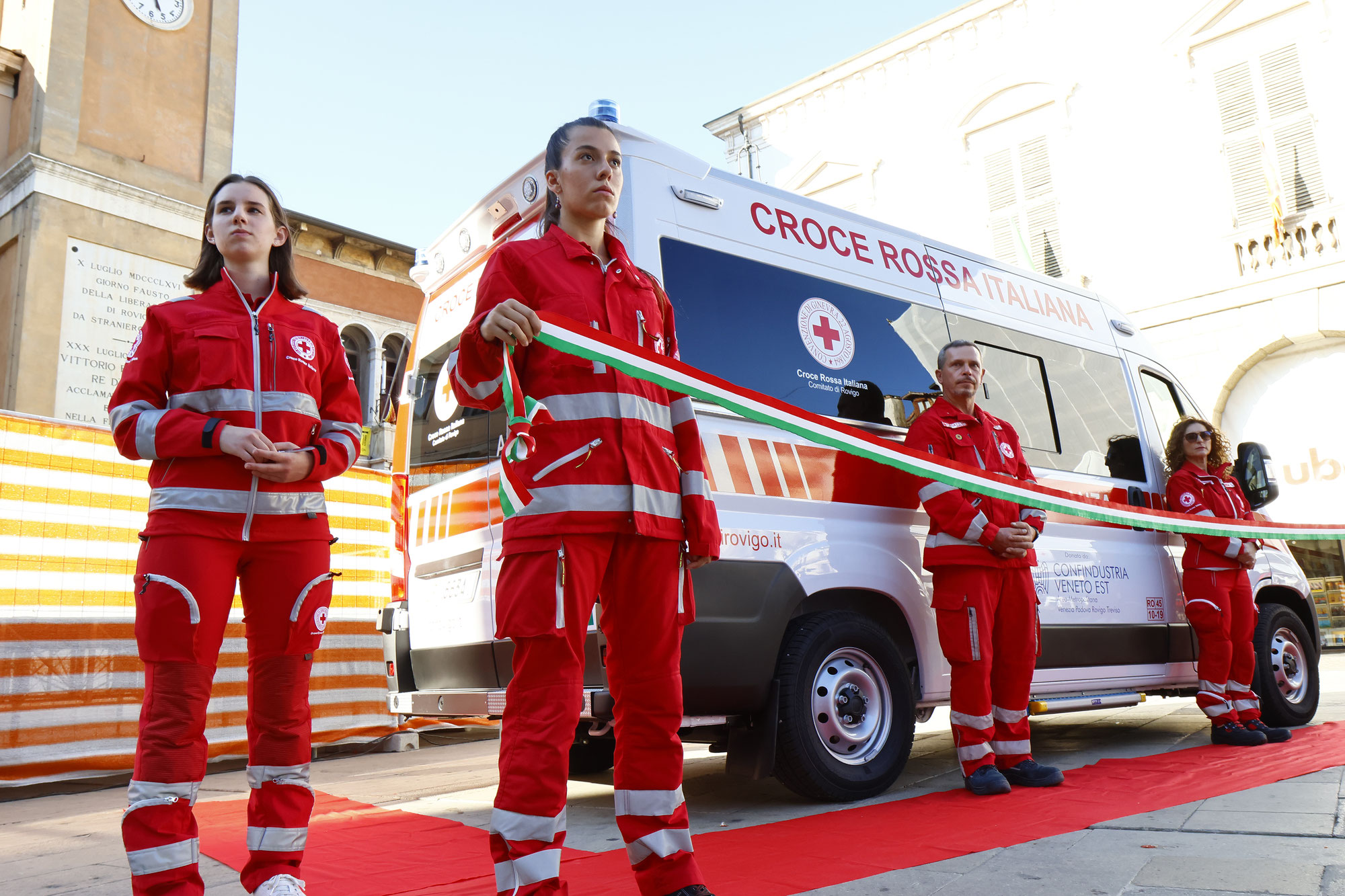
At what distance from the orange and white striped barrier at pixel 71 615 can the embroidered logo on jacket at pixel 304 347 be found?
3.83 meters

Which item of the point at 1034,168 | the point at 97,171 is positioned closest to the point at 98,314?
the point at 97,171

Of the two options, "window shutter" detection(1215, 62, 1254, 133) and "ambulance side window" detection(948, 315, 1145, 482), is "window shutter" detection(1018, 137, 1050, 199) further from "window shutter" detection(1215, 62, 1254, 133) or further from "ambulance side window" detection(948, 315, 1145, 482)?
"ambulance side window" detection(948, 315, 1145, 482)

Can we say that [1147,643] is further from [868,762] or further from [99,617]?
[99,617]

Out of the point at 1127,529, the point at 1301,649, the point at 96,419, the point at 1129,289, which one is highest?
the point at 1129,289

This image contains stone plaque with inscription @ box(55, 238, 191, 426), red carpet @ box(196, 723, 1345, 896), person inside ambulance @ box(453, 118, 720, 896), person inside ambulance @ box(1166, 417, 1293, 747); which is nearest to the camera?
person inside ambulance @ box(453, 118, 720, 896)

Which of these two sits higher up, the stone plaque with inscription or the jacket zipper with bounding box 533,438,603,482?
the stone plaque with inscription

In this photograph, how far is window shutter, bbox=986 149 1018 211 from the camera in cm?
1644

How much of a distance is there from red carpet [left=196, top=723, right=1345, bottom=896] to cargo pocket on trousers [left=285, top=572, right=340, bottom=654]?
2.50 feet

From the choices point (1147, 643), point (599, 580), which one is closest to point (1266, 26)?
point (1147, 643)

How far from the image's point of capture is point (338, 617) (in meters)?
6.93

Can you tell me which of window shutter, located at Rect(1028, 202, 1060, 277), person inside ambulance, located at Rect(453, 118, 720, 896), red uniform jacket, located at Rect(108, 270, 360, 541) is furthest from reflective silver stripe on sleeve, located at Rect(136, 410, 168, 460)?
window shutter, located at Rect(1028, 202, 1060, 277)

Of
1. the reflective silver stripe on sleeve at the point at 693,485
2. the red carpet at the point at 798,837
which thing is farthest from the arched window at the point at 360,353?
the reflective silver stripe on sleeve at the point at 693,485

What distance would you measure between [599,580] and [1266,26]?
642 inches

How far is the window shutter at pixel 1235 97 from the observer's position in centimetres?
1435
